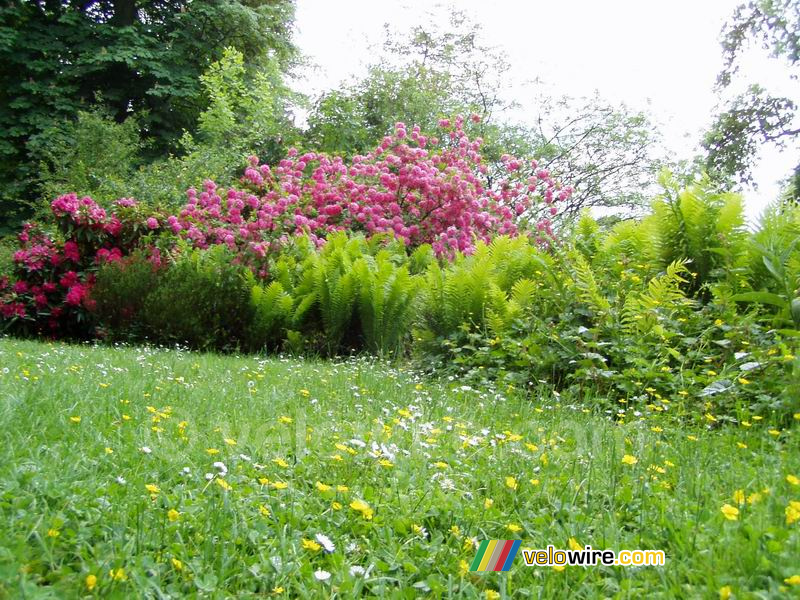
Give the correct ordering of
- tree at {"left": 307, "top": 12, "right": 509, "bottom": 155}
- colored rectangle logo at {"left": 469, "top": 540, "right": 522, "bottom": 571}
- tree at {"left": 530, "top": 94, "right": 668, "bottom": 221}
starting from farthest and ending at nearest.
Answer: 1. tree at {"left": 530, "top": 94, "right": 668, "bottom": 221}
2. tree at {"left": 307, "top": 12, "right": 509, "bottom": 155}
3. colored rectangle logo at {"left": 469, "top": 540, "right": 522, "bottom": 571}

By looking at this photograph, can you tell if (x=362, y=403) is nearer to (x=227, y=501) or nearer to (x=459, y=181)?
(x=227, y=501)

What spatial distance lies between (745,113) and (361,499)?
57.3 ft

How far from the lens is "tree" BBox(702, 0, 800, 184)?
14.7 metres

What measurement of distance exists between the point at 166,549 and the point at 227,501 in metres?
0.25

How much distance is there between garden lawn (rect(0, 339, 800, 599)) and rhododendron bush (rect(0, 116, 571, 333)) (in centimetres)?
475

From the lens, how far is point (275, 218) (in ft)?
26.5

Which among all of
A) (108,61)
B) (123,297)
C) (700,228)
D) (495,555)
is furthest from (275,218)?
(108,61)

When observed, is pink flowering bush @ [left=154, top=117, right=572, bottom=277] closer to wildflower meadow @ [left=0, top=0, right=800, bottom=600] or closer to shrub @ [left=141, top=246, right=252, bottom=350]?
wildflower meadow @ [left=0, top=0, right=800, bottom=600]

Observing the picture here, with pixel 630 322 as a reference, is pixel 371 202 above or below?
above

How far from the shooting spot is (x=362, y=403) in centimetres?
329

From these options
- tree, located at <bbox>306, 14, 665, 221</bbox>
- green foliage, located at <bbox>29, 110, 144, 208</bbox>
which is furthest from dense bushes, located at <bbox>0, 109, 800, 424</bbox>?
tree, located at <bbox>306, 14, 665, 221</bbox>

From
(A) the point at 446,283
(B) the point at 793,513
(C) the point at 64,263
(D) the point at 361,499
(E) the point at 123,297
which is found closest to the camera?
(B) the point at 793,513

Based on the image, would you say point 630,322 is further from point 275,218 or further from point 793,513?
point 275,218

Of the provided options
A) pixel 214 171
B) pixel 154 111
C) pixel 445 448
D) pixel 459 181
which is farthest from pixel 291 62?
pixel 445 448
